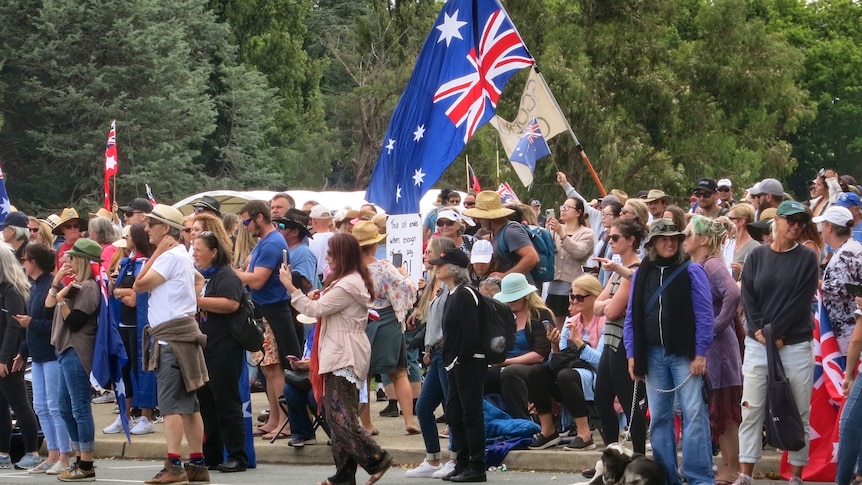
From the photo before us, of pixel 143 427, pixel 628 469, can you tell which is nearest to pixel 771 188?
pixel 628 469

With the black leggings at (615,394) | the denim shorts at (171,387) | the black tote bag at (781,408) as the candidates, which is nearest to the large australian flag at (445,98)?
the denim shorts at (171,387)

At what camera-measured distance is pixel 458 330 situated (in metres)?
10.4

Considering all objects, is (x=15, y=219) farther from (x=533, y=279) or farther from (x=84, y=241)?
(x=533, y=279)

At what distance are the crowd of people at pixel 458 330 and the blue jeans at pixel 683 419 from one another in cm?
1

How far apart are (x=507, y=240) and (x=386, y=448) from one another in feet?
7.39

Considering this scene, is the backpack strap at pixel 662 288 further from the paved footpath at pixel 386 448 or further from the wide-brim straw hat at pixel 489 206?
the wide-brim straw hat at pixel 489 206

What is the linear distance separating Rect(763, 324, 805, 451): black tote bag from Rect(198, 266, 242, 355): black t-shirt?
4.27 m

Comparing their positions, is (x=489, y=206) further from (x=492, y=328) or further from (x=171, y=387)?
(x=171, y=387)

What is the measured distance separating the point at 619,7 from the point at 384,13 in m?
16.8

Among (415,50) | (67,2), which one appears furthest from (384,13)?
(67,2)

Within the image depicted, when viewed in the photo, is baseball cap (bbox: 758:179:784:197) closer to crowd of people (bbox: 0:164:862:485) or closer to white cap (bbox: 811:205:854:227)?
crowd of people (bbox: 0:164:862:485)

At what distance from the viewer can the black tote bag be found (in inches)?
373

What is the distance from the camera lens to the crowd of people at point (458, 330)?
9383 millimetres

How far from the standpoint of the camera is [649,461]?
916cm
